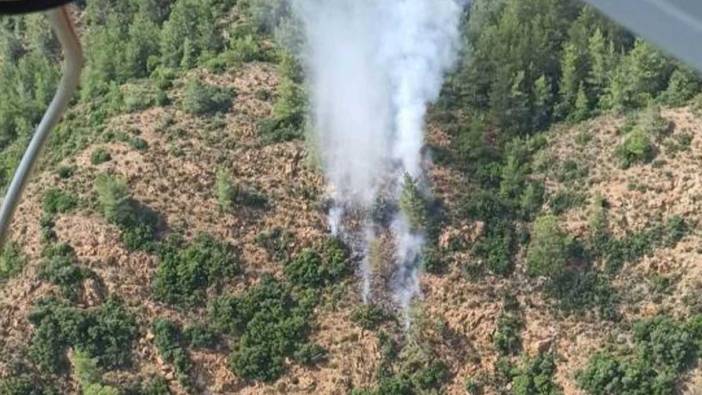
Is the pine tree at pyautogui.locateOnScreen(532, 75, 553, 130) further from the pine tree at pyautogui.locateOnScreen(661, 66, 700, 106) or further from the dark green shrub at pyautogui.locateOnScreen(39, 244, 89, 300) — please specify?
the dark green shrub at pyautogui.locateOnScreen(39, 244, 89, 300)

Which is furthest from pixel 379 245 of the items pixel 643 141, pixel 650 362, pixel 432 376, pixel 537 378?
pixel 650 362

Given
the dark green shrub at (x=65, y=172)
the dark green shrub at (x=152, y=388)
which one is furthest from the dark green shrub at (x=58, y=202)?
the dark green shrub at (x=152, y=388)

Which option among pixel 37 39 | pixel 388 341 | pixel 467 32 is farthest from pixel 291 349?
pixel 37 39

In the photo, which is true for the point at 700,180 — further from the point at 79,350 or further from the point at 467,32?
the point at 79,350

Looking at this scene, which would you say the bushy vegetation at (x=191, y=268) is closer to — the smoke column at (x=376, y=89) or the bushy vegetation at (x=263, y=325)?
the bushy vegetation at (x=263, y=325)

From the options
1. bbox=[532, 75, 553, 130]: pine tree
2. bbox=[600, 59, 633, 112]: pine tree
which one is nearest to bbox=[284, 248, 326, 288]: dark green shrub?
bbox=[532, 75, 553, 130]: pine tree
